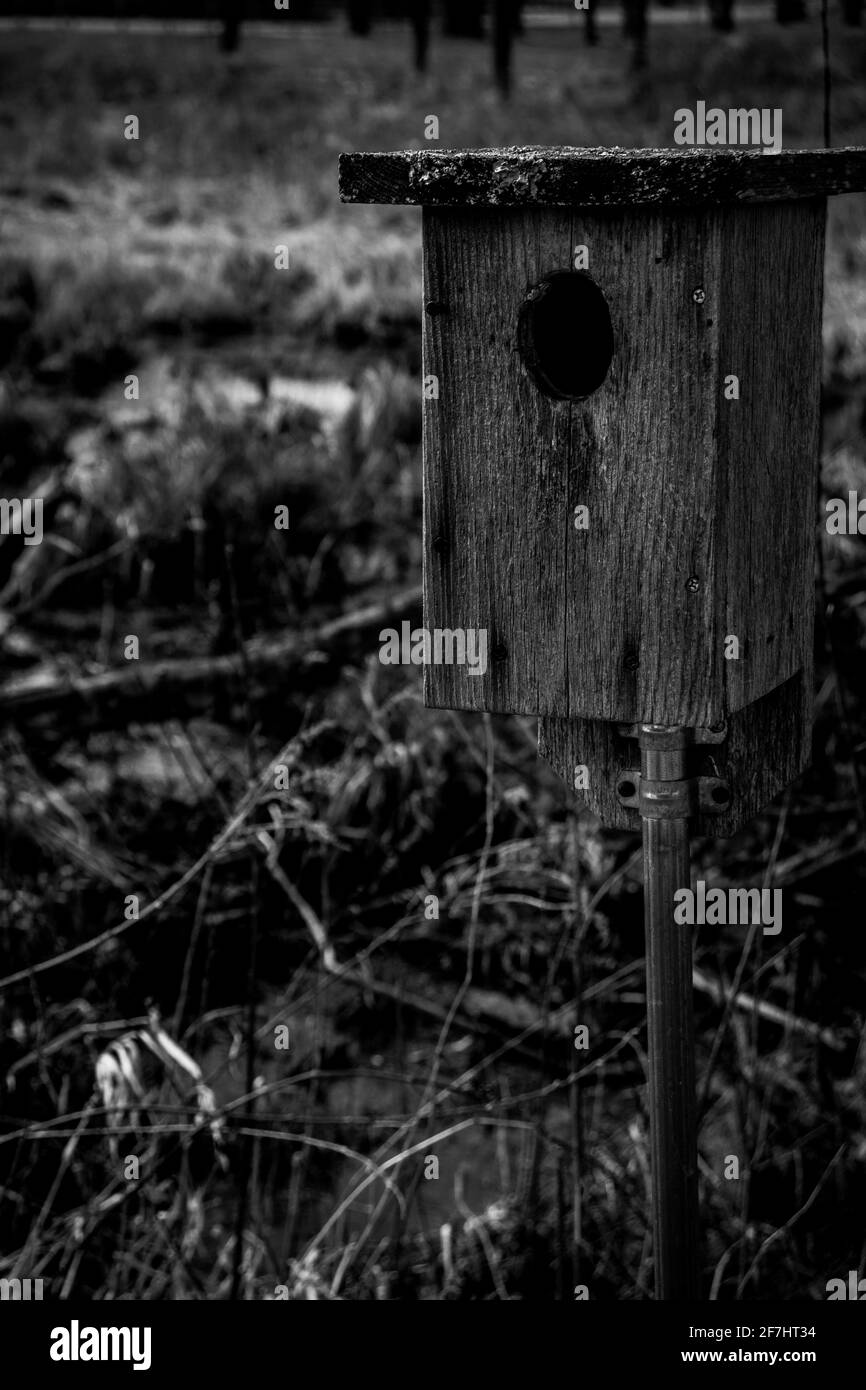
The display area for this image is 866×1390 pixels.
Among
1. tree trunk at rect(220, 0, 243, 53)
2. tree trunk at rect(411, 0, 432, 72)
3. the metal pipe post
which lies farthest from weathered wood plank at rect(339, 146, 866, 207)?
tree trunk at rect(220, 0, 243, 53)

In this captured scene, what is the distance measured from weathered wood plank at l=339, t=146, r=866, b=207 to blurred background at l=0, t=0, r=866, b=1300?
709mm

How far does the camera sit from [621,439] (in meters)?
2.01

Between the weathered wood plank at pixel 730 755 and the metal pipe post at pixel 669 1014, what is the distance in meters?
0.06

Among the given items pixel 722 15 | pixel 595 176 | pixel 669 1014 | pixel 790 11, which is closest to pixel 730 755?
pixel 669 1014

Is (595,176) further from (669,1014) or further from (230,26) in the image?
(230,26)

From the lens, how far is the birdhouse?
193cm

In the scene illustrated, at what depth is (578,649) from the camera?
210cm

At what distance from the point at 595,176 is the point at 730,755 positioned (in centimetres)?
78

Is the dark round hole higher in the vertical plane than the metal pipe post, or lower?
higher

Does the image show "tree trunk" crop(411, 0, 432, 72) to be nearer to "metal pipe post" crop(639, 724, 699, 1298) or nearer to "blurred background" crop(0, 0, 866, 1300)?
"blurred background" crop(0, 0, 866, 1300)

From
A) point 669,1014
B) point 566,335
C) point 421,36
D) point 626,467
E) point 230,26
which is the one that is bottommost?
point 669,1014

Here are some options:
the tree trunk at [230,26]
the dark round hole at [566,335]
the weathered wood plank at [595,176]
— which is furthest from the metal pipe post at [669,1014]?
the tree trunk at [230,26]

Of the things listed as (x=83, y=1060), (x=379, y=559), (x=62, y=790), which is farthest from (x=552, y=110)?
(x=83, y=1060)

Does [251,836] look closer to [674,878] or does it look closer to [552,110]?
[674,878]
